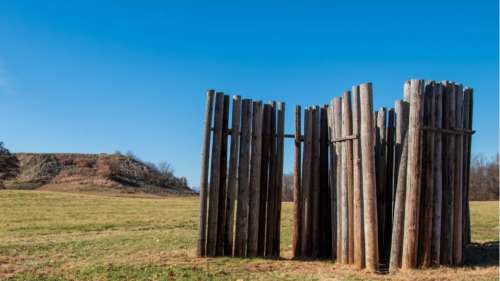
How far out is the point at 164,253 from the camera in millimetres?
9742

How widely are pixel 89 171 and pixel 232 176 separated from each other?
217ft

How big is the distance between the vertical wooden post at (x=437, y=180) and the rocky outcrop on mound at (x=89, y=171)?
56.0 metres

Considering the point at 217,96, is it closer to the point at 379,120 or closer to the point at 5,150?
the point at 379,120

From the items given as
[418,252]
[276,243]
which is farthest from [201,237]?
[418,252]

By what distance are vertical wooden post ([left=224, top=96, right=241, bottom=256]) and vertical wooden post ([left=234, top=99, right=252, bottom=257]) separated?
0.09 metres

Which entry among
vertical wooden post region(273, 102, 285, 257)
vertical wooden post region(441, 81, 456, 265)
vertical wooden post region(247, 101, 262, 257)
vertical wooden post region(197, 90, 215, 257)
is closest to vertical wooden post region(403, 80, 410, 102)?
vertical wooden post region(441, 81, 456, 265)


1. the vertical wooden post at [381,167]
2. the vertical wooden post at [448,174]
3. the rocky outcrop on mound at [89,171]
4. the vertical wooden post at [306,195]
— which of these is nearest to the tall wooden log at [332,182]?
the vertical wooden post at [306,195]

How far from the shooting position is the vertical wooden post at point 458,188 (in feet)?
27.6

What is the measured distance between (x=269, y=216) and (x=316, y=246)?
116 cm

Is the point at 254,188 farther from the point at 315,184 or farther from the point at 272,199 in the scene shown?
the point at 315,184

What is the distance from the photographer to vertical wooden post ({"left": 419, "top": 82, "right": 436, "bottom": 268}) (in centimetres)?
805

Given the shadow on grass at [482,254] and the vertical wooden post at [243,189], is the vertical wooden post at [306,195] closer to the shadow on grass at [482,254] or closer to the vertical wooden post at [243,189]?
the vertical wooden post at [243,189]

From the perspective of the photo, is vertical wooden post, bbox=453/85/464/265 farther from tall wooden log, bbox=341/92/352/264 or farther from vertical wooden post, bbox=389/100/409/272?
tall wooden log, bbox=341/92/352/264

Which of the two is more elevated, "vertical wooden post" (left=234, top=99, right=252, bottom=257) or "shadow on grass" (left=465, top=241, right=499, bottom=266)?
"vertical wooden post" (left=234, top=99, right=252, bottom=257)
